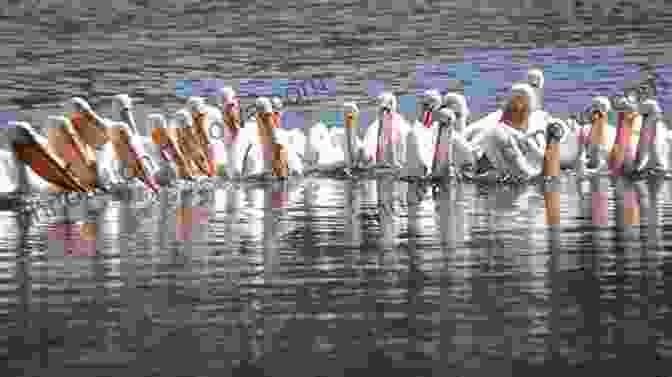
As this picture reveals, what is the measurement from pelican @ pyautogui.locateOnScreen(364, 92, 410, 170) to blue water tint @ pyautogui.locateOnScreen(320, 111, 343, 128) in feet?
22.8

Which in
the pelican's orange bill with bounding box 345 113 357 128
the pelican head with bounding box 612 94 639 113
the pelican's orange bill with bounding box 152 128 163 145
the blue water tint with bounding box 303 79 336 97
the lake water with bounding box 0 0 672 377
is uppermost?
the blue water tint with bounding box 303 79 336 97

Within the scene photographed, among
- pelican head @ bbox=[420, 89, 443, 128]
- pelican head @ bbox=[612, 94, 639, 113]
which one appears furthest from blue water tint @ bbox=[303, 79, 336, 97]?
pelican head @ bbox=[612, 94, 639, 113]

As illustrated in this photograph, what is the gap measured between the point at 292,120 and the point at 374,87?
18.3 feet

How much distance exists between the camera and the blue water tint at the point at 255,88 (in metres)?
42.1

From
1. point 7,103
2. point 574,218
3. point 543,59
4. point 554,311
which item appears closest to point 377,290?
point 554,311

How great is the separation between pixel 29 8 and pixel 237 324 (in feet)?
177

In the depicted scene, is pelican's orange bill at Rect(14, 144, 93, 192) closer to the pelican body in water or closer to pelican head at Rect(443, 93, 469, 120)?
the pelican body in water

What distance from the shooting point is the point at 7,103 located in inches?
1556

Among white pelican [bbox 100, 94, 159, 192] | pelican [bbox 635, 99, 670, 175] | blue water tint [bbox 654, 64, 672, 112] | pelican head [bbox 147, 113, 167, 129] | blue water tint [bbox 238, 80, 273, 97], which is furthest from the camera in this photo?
blue water tint [bbox 238, 80, 273, 97]

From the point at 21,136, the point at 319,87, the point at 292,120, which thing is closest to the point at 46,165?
the point at 21,136

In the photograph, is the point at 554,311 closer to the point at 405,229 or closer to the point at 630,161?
the point at 405,229

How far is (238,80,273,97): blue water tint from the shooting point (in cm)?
4208

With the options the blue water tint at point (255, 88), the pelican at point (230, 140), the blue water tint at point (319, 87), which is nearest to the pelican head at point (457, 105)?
the pelican at point (230, 140)

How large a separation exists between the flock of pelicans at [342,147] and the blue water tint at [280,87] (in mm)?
11951
